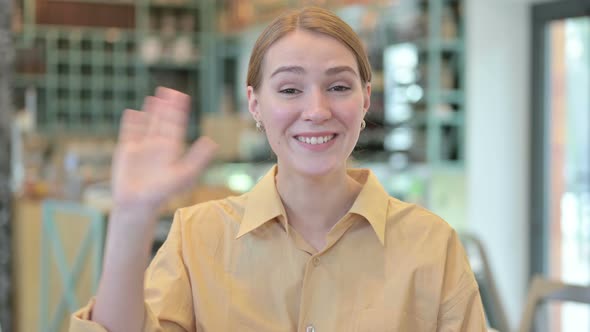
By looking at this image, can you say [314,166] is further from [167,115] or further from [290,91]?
[167,115]

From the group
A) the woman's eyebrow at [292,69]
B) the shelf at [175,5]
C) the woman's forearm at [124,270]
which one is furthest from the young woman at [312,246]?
the shelf at [175,5]

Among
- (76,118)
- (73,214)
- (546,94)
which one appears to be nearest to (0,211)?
(73,214)

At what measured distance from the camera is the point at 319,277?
1.46m

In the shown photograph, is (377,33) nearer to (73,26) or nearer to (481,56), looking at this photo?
(481,56)

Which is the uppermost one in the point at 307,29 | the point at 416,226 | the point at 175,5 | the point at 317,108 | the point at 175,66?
the point at 175,5

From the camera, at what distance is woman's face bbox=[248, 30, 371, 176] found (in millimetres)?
1428

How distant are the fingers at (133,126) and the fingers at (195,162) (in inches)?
2.8

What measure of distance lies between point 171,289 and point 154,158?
391 mm

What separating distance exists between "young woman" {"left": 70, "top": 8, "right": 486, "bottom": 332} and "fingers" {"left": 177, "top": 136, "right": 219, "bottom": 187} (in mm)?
309

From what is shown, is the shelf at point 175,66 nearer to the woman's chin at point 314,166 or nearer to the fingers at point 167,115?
the woman's chin at point 314,166

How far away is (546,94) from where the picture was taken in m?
5.56

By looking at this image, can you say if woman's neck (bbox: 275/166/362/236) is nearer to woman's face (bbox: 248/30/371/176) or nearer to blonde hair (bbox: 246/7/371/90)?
woman's face (bbox: 248/30/371/176)

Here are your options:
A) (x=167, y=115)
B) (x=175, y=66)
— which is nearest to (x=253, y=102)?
(x=167, y=115)

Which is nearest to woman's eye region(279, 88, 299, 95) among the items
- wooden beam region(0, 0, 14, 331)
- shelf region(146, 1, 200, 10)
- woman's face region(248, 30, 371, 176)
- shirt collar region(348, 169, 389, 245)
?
woman's face region(248, 30, 371, 176)
